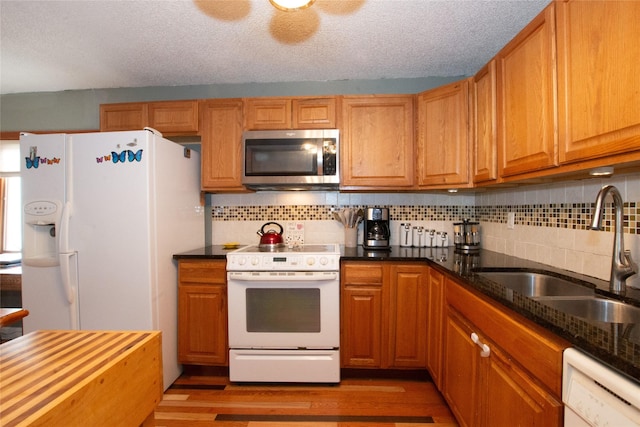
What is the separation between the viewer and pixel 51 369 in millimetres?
762

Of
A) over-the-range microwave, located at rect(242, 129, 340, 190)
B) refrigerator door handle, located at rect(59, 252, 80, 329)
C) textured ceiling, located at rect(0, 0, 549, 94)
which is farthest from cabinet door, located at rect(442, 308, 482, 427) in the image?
refrigerator door handle, located at rect(59, 252, 80, 329)

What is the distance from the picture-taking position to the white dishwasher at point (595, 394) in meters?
0.66

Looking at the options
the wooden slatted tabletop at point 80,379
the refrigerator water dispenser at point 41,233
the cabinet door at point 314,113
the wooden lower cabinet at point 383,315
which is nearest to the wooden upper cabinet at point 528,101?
the wooden lower cabinet at point 383,315

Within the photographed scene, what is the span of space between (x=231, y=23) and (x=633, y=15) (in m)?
1.89

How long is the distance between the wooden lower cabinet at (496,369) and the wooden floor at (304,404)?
0.92ft

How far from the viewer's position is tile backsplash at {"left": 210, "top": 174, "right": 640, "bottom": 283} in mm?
1444

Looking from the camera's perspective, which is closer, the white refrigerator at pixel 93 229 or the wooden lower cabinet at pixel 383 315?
the white refrigerator at pixel 93 229

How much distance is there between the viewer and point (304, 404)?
1920 mm

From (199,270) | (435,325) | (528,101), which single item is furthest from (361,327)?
(528,101)

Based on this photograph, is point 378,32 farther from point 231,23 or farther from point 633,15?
point 633,15

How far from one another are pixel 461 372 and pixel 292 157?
178cm

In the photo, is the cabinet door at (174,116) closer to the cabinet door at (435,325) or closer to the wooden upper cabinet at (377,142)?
the wooden upper cabinet at (377,142)

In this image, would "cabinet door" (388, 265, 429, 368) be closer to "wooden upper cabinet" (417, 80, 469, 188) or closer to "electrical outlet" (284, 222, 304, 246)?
"wooden upper cabinet" (417, 80, 469, 188)

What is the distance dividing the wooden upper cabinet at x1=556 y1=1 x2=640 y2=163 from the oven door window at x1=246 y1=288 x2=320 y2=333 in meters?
1.65
